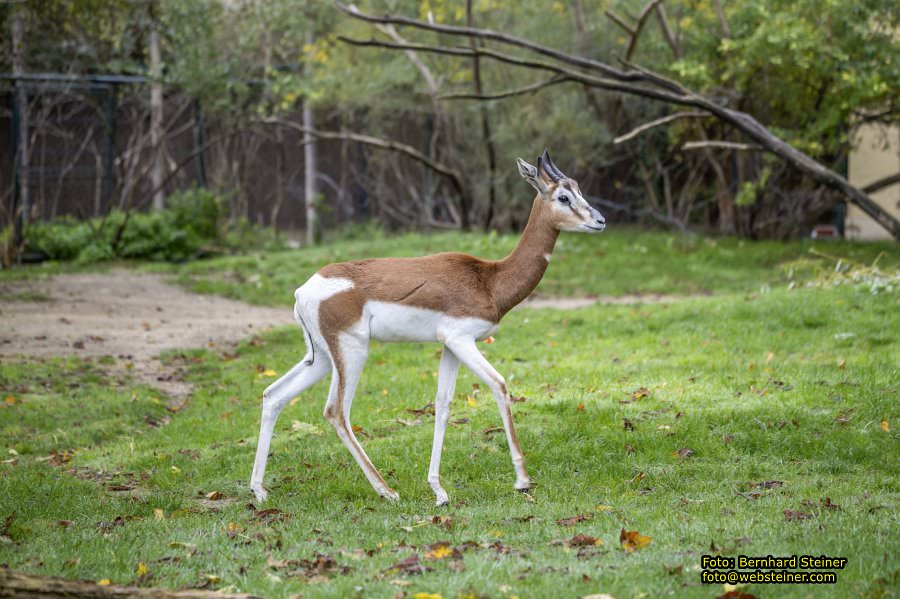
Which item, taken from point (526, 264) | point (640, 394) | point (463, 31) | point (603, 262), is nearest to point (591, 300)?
point (603, 262)

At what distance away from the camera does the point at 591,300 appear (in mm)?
15016

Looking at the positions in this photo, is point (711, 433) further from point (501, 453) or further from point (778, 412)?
point (501, 453)

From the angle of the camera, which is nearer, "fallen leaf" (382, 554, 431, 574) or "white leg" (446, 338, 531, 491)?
"fallen leaf" (382, 554, 431, 574)

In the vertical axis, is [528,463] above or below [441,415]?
below

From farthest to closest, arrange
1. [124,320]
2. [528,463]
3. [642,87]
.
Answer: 1. [124,320]
2. [642,87]
3. [528,463]

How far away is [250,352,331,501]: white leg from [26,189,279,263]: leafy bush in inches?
491

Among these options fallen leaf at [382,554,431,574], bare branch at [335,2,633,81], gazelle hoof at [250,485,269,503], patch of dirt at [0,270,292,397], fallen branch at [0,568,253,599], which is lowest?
patch of dirt at [0,270,292,397]

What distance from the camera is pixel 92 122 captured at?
19484 millimetres

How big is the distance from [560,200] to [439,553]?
8.15 feet

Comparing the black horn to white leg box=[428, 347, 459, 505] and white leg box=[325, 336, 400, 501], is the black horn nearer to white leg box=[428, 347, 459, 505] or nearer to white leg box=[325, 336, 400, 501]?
white leg box=[428, 347, 459, 505]

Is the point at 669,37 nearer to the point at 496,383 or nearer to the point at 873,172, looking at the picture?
the point at 873,172

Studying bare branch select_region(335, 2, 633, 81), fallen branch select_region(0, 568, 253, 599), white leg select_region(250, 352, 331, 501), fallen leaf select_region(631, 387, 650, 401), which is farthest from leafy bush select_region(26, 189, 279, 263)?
fallen branch select_region(0, 568, 253, 599)

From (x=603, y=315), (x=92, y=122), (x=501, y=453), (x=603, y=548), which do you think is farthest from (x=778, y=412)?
(x=92, y=122)

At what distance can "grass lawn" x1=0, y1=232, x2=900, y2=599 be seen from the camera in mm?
4719
